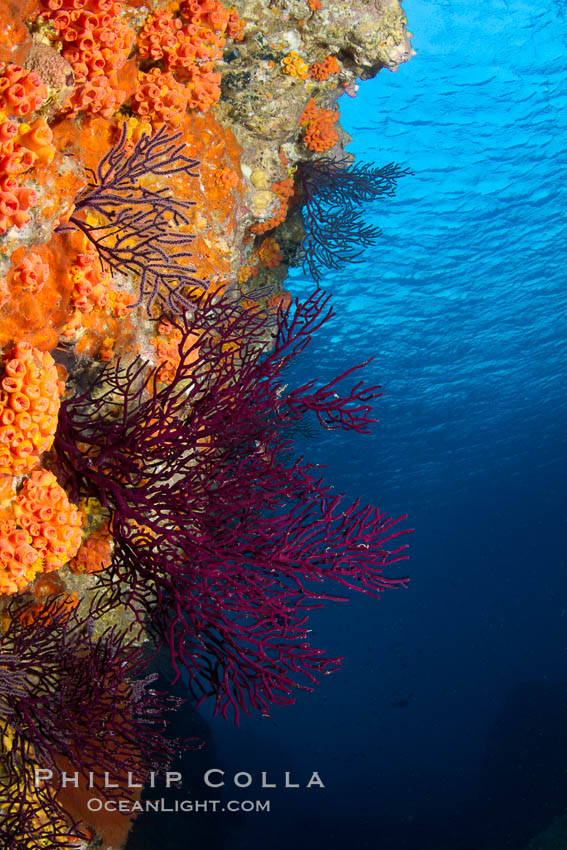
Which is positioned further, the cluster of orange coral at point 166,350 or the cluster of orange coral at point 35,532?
the cluster of orange coral at point 166,350

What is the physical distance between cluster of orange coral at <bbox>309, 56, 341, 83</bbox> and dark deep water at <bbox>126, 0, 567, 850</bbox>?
9.31 m

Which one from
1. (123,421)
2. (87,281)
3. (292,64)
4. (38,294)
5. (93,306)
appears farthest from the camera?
(292,64)

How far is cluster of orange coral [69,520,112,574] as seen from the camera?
4355mm

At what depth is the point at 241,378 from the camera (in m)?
4.14

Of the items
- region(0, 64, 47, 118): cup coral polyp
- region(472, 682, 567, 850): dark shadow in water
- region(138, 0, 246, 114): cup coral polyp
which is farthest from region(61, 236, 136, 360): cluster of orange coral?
region(472, 682, 567, 850): dark shadow in water

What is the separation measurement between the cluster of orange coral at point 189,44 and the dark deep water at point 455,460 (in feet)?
37.8

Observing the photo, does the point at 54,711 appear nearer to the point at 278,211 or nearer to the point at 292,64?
the point at 278,211

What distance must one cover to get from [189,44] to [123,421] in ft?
11.2

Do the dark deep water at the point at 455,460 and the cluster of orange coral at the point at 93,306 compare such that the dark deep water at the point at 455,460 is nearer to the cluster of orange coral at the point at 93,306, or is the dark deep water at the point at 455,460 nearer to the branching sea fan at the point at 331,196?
the branching sea fan at the point at 331,196

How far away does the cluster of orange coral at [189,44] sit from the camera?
425 cm

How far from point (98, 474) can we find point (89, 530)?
0.84 metres

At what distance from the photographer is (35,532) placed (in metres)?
3.21

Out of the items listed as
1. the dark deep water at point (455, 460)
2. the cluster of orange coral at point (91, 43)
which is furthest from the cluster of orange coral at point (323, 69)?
the dark deep water at point (455, 460)

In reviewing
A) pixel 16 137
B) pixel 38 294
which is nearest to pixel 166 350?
pixel 38 294
